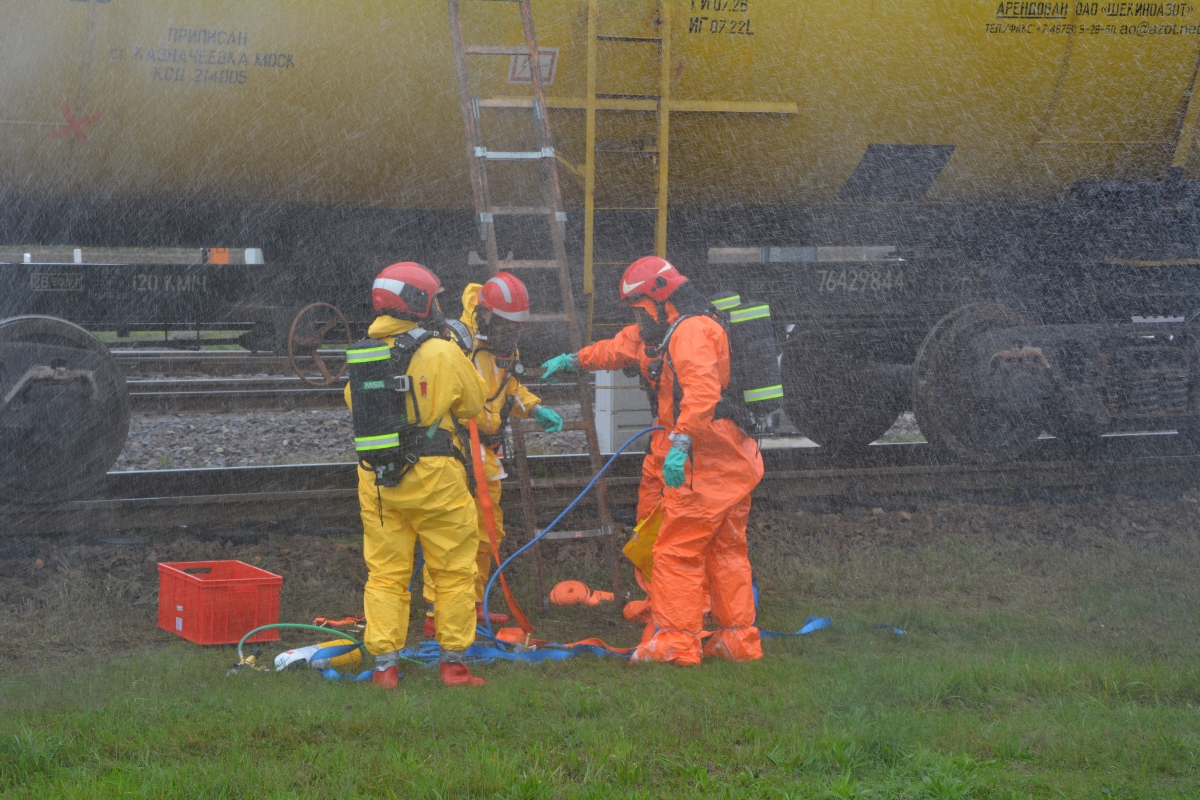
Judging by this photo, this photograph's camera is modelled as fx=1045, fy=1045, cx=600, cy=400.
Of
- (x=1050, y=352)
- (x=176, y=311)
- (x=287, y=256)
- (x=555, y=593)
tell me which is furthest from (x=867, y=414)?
(x=176, y=311)

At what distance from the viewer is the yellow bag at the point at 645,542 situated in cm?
523

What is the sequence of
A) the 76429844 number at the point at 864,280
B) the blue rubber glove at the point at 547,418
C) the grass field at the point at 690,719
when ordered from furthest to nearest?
the 76429844 number at the point at 864,280
the blue rubber glove at the point at 547,418
the grass field at the point at 690,719

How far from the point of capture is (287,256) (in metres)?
6.86

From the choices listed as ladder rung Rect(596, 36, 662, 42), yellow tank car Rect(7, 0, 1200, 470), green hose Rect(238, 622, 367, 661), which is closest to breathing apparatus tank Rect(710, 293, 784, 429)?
yellow tank car Rect(7, 0, 1200, 470)

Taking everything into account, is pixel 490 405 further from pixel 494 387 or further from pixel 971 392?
pixel 971 392

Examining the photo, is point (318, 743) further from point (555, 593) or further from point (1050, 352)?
point (1050, 352)

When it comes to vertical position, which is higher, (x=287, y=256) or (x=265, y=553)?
(x=287, y=256)

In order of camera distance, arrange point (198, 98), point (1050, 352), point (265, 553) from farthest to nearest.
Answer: point (1050, 352) → point (265, 553) → point (198, 98)

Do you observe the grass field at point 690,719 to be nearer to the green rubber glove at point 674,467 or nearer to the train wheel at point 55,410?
the green rubber glove at point 674,467

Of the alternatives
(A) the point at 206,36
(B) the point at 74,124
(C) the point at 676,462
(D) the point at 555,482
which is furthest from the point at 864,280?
(B) the point at 74,124

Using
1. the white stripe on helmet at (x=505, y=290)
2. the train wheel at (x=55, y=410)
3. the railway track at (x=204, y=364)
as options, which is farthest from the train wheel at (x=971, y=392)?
the train wheel at (x=55, y=410)

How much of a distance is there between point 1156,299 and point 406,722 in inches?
272

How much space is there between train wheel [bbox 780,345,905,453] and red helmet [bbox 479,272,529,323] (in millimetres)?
3371

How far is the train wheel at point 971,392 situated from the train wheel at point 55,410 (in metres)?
5.47
